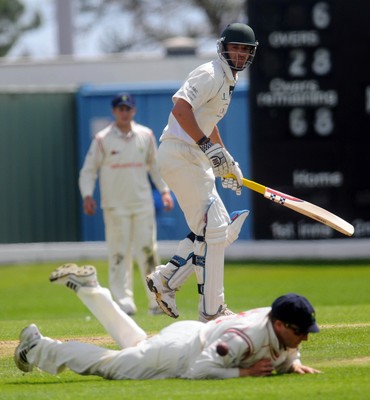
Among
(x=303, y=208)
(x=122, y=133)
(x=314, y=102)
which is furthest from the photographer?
(x=314, y=102)

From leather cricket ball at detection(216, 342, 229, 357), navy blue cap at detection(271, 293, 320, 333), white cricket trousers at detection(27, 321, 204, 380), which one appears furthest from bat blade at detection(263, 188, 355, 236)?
leather cricket ball at detection(216, 342, 229, 357)

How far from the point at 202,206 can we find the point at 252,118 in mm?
8267

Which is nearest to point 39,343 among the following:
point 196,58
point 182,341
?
point 182,341

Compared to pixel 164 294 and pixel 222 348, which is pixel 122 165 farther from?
pixel 222 348

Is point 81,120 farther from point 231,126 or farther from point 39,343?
point 39,343

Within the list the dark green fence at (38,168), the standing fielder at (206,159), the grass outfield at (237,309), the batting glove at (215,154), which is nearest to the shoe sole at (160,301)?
the standing fielder at (206,159)

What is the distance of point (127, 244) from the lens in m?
13.9

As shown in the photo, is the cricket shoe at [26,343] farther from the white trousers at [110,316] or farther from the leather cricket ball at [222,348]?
the leather cricket ball at [222,348]

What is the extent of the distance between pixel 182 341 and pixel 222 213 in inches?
82.5

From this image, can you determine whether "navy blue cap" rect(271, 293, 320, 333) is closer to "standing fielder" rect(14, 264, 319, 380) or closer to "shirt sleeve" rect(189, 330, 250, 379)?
"standing fielder" rect(14, 264, 319, 380)

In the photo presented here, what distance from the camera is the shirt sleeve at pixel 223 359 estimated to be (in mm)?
7082

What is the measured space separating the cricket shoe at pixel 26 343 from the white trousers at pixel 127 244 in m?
6.08

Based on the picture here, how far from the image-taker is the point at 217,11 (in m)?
→ 41.6

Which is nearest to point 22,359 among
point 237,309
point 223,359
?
point 223,359
